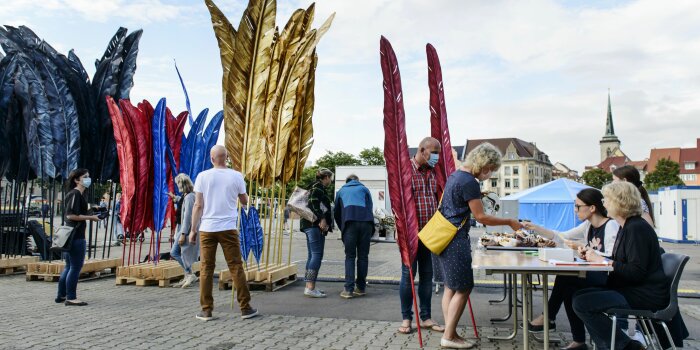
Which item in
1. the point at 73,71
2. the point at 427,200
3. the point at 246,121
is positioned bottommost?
the point at 427,200

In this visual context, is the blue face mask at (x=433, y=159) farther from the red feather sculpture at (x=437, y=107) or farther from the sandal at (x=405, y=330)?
the sandal at (x=405, y=330)

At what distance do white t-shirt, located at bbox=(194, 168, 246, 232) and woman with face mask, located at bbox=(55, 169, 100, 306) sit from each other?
1854 millimetres

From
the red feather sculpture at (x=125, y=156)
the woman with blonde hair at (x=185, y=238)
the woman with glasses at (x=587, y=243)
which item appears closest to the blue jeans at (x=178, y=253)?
the woman with blonde hair at (x=185, y=238)

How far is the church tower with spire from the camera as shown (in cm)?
15150

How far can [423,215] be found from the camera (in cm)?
569

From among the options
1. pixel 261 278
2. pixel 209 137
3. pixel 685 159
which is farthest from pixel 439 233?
pixel 685 159

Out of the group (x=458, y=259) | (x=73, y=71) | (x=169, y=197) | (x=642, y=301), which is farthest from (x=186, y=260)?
(x=642, y=301)

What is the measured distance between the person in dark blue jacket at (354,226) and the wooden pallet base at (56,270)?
4.57m

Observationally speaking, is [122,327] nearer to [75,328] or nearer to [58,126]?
[75,328]

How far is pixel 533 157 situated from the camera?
112 meters

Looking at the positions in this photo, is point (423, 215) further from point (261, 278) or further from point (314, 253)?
point (261, 278)

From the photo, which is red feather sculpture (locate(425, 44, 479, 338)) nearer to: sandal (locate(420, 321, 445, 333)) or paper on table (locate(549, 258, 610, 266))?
sandal (locate(420, 321, 445, 333))

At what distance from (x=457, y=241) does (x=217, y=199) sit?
2.81 metres

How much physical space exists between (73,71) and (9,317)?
481 centimetres
